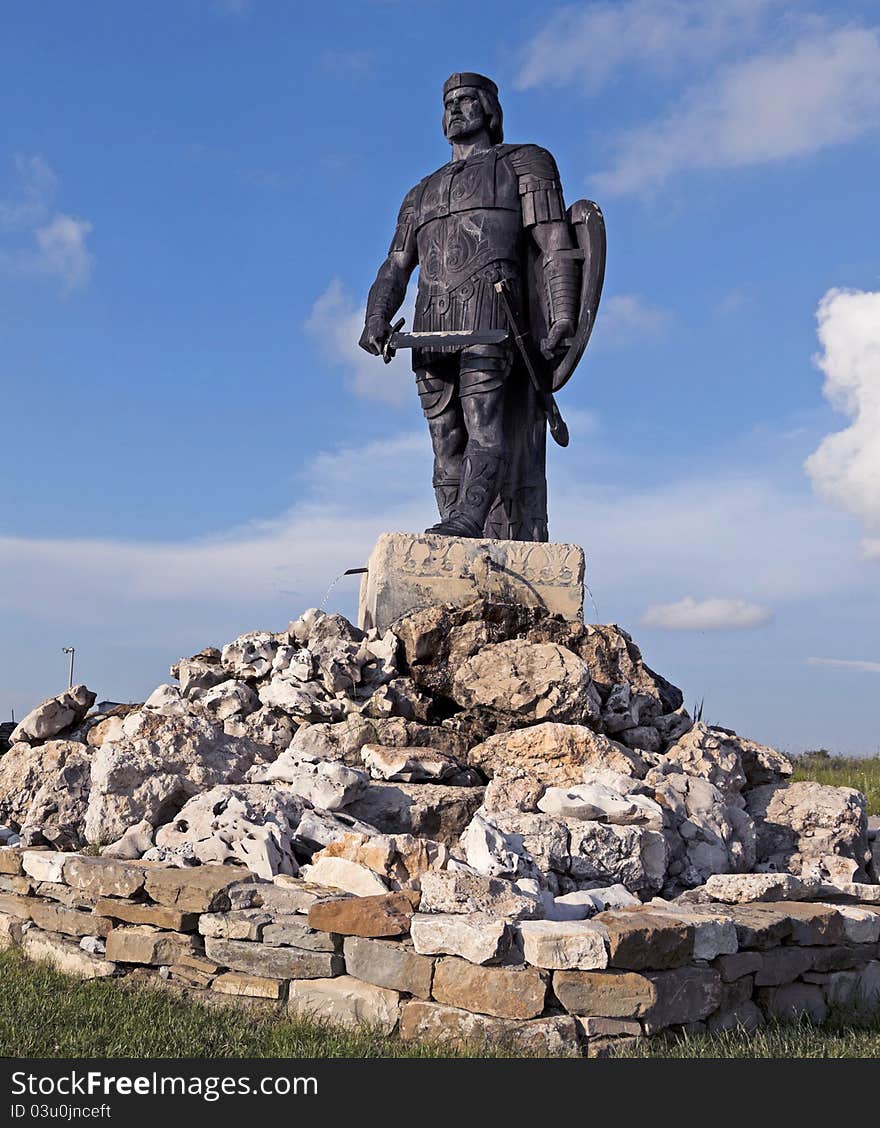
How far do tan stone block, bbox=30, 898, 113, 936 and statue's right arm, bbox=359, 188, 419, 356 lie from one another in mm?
4605

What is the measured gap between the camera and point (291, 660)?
21.8ft

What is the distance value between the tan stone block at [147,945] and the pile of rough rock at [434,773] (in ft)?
1.22

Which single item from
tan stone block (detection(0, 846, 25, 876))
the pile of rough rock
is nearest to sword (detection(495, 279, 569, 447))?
the pile of rough rock

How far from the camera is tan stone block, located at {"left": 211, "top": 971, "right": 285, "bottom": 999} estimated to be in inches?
162

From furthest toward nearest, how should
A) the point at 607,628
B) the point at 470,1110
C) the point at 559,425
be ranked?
the point at 559,425 < the point at 607,628 < the point at 470,1110

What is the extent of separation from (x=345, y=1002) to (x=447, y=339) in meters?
4.95

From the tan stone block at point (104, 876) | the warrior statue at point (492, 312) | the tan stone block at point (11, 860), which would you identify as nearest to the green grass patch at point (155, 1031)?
the tan stone block at point (104, 876)

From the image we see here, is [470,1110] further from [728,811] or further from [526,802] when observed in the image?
[728,811]

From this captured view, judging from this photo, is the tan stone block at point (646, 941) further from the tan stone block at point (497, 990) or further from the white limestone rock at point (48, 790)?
the white limestone rock at point (48, 790)

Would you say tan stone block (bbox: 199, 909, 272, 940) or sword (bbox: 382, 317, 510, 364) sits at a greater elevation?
sword (bbox: 382, 317, 510, 364)

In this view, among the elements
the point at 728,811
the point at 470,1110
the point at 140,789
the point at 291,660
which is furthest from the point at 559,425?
the point at 470,1110

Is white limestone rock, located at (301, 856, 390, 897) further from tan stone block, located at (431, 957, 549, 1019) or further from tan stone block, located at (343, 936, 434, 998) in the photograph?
tan stone block, located at (431, 957, 549, 1019)

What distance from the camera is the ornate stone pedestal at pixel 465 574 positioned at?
702cm

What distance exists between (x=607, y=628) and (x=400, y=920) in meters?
3.49
